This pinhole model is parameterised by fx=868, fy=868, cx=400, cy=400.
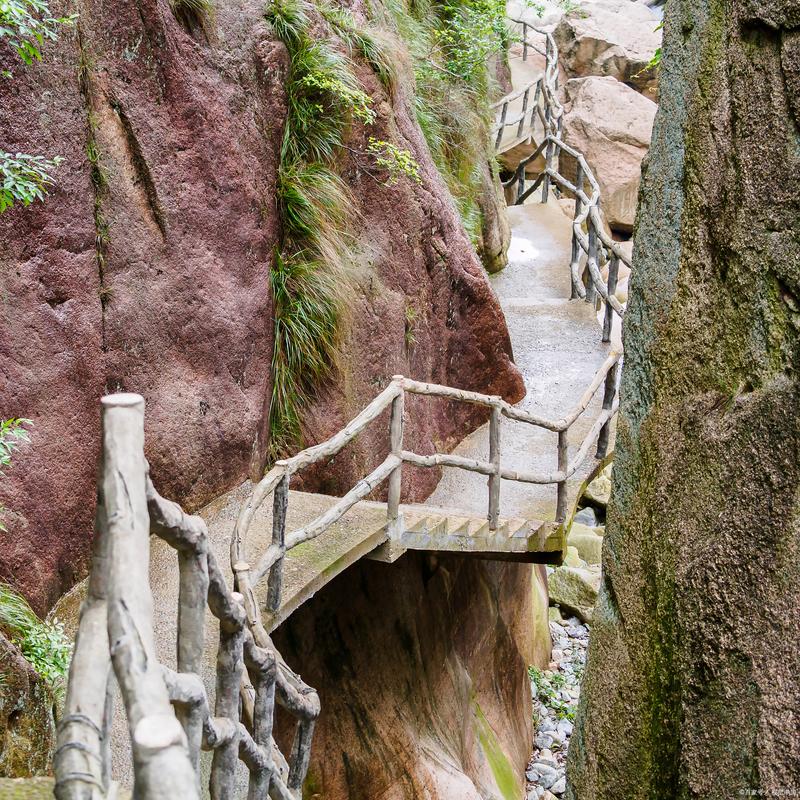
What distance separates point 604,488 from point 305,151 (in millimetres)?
7393

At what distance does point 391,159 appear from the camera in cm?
671

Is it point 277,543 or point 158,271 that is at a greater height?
point 158,271

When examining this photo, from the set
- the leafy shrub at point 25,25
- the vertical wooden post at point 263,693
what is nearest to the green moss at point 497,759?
the vertical wooden post at point 263,693

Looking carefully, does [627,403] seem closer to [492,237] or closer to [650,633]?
[650,633]

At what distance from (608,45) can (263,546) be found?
18676mm

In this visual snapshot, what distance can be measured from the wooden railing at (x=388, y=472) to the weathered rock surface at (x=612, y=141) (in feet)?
30.2

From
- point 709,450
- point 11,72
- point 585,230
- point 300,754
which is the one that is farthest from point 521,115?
point 300,754

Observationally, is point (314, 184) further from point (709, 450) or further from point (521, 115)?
point (521, 115)

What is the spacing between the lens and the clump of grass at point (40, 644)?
3.35 m

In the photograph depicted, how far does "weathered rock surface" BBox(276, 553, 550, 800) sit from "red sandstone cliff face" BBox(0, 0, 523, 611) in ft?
2.88

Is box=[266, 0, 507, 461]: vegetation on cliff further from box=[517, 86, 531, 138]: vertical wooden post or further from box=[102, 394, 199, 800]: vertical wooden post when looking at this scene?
box=[517, 86, 531, 138]: vertical wooden post

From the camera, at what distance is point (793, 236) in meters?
2.36

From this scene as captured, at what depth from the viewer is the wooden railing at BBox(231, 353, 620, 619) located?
149 inches

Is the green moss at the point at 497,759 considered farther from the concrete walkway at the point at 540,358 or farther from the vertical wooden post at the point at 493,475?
the vertical wooden post at the point at 493,475
